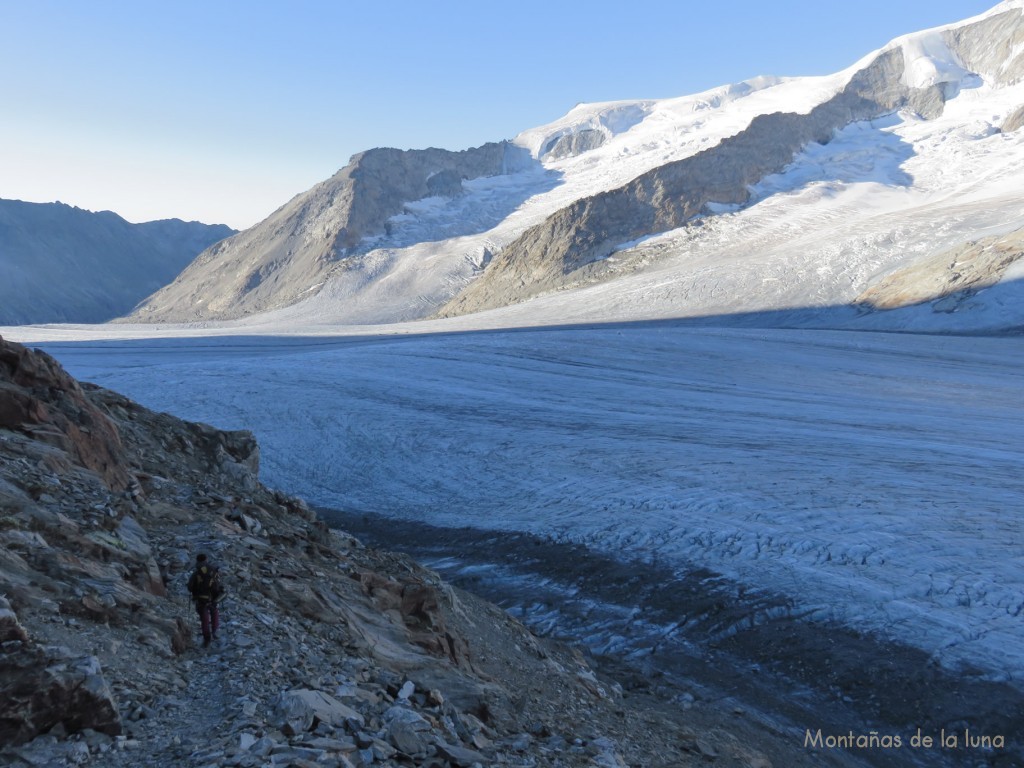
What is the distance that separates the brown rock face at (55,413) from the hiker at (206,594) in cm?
271

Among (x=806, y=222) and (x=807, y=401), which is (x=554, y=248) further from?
(x=807, y=401)

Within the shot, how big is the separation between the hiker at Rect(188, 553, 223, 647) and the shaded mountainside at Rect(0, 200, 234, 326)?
10670 centimetres

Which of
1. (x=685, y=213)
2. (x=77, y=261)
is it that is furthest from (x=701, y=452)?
(x=77, y=261)

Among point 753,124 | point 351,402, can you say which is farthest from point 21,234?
point 351,402

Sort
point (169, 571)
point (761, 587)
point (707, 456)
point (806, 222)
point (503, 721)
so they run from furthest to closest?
point (806, 222)
point (707, 456)
point (761, 587)
point (169, 571)
point (503, 721)

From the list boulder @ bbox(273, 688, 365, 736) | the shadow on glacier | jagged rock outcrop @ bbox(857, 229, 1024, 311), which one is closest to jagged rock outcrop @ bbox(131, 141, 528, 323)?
jagged rock outcrop @ bbox(857, 229, 1024, 311)

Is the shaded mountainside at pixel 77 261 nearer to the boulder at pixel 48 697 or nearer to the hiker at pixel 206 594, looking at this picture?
the hiker at pixel 206 594

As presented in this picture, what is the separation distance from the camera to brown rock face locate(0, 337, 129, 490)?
8.12m

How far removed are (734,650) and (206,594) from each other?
6.41 m

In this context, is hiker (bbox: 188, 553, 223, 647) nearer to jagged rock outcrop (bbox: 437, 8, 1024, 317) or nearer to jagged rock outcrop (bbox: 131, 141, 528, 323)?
jagged rock outcrop (bbox: 437, 8, 1024, 317)

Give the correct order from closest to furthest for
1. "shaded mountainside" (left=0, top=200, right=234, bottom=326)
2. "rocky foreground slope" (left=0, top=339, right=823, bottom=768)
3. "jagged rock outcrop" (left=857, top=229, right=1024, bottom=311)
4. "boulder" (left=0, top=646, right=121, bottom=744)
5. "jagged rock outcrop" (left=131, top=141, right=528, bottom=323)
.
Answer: "boulder" (left=0, top=646, right=121, bottom=744) < "rocky foreground slope" (left=0, top=339, right=823, bottom=768) < "jagged rock outcrop" (left=857, top=229, right=1024, bottom=311) < "jagged rock outcrop" (left=131, top=141, right=528, bottom=323) < "shaded mountainside" (left=0, top=200, right=234, bottom=326)

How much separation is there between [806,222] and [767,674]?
5976 cm

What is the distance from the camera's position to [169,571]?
6.92 m

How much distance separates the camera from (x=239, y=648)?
5.82 m
